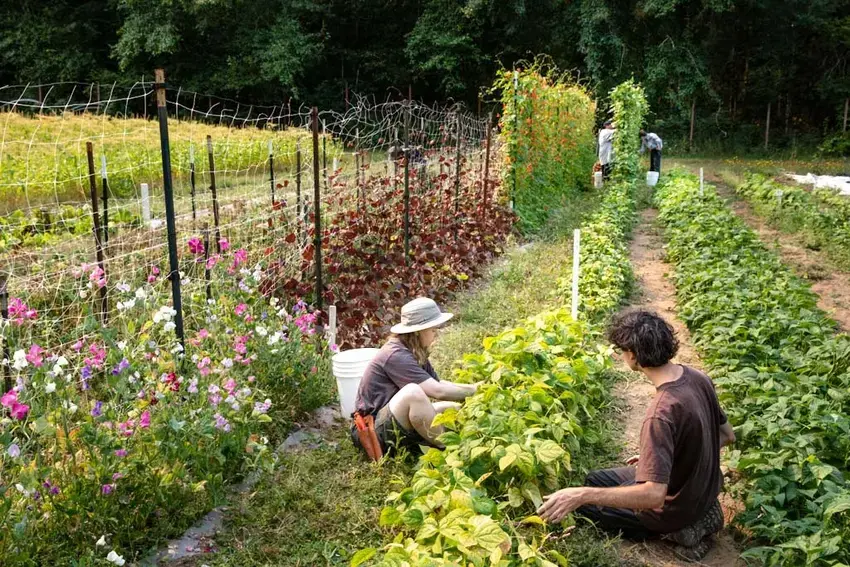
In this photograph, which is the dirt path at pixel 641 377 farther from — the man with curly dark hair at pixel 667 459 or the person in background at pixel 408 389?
the person in background at pixel 408 389

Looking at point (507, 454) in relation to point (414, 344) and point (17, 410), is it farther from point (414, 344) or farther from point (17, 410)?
point (17, 410)

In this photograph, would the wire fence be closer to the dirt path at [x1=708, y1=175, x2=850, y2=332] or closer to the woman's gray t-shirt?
the woman's gray t-shirt

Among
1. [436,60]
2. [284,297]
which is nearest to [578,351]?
[284,297]

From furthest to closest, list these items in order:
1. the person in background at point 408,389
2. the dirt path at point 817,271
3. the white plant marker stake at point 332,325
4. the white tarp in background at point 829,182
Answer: the white tarp in background at point 829,182 < the dirt path at point 817,271 < the white plant marker stake at point 332,325 < the person in background at point 408,389

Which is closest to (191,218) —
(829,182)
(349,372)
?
(349,372)

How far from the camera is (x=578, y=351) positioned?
507 cm

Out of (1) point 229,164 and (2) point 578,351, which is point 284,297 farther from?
(1) point 229,164

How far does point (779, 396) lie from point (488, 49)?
31198mm

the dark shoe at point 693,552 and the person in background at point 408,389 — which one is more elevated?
the person in background at point 408,389

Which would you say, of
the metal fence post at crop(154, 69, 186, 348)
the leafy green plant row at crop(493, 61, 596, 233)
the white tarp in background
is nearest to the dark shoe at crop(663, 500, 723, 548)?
the metal fence post at crop(154, 69, 186, 348)

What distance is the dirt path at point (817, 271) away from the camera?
26.0 feet

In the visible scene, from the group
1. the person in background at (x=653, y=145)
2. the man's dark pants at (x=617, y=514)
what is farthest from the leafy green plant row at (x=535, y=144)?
the man's dark pants at (x=617, y=514)

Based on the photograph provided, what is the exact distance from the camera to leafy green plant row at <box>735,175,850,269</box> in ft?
34.3

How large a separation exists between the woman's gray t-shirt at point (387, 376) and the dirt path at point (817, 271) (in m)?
4.11
